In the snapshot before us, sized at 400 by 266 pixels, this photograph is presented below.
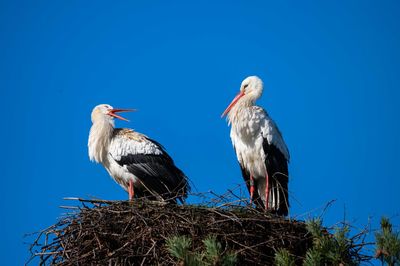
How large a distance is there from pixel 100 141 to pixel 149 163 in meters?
0.76

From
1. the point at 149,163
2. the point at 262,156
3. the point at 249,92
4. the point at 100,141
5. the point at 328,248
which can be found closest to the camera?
the point at 328,248

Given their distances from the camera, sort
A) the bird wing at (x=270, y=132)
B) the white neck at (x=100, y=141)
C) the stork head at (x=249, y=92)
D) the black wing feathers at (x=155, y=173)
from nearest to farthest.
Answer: the bird wing at (x=270, y=132), the black wing feathers at (x=155, y=173), the stork head at (x=249, y=92), the white neck at (x=100, y=141)

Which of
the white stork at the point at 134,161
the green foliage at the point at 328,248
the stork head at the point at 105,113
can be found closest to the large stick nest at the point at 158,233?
the green foliage at the point at 328,248

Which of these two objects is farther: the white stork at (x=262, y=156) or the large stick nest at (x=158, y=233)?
the white stork at (x=262, y=156)

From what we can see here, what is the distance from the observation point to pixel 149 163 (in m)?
9.68

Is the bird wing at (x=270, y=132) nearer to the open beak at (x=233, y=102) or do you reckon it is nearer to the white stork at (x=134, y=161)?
the open beak at (x=233, y=102)

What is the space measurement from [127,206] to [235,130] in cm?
215

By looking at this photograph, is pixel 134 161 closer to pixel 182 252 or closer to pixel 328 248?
pixel 328 248

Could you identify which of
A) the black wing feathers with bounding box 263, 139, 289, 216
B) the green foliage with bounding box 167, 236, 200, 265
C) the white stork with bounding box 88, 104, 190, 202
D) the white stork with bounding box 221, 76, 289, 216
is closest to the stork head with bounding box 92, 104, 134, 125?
the white stork with bounding box 88, 104, 190, 202

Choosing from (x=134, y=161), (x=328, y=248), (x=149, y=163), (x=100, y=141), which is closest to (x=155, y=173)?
(x=149, y=163)

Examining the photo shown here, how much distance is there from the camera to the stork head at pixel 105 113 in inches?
408

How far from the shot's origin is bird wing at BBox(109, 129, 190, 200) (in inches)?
374

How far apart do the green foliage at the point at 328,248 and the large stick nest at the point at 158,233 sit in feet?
2.28

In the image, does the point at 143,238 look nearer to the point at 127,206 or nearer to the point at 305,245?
the point at 127,206
